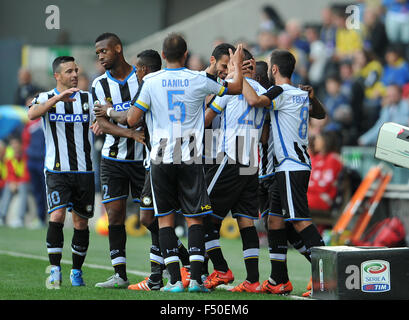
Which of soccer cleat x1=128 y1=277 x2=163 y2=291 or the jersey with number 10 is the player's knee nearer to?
soccer cleat x1=128 y1=277 x2=163 y2=291

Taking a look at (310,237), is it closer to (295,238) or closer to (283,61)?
Answer: (295,238)

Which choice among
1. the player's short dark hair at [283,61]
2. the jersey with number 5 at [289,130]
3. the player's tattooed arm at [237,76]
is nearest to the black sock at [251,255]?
the jersey with number 5 at [289,130]

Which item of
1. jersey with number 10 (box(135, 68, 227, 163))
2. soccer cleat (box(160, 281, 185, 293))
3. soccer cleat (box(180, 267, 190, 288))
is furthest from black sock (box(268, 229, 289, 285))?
jersey with number 10 (box(135, 68, 227, 163))

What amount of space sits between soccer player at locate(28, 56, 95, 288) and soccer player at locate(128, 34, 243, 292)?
3.51ft

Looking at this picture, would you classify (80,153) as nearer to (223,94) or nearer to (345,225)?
(223,94)

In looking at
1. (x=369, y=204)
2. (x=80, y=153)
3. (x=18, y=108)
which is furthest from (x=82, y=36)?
(x=80, y=153)

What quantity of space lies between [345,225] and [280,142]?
5.30m

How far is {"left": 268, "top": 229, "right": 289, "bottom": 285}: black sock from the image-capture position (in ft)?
25.1

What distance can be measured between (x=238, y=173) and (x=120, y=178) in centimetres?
112

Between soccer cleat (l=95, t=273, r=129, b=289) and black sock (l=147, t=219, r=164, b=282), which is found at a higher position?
black sock (l=147, t=219, r=164, b=282)

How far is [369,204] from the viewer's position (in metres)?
13.0

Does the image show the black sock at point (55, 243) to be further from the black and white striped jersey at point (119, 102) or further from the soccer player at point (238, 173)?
the soccer player at point (238, 173)

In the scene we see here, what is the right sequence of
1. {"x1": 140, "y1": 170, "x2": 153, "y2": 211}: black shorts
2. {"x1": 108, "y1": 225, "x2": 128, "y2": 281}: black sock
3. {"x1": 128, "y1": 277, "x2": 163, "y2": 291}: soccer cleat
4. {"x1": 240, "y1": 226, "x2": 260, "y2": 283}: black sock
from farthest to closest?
1. {"x1": 108, "y1": 225, "x2": 128, "y2": 281}: black sock
2. {"x1": 240, "y1": 226, "x2": 260, "y2": 283}: black sock
3. {"x1": 140, "y1": 170, "x2": 153, "y2": 211}: black shorts
4. {"x1": 128, "y1": 277, "x2": 163, "y2": 291}: soccer cleat

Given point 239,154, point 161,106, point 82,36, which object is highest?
point 82,36
